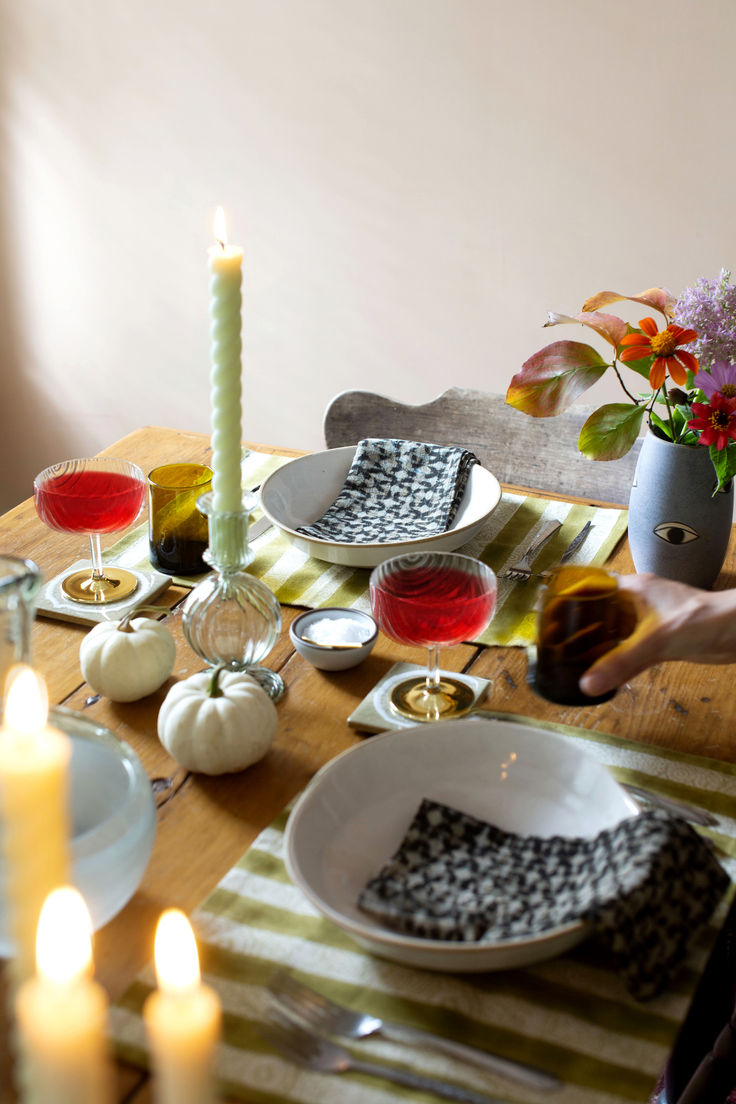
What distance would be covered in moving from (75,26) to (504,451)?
174cm

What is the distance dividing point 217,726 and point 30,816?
0.54 meters

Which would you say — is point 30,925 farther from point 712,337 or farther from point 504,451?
point 504,451

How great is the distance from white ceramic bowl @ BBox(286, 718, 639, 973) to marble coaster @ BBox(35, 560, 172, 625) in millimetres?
418

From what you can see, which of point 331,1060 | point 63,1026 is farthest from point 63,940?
point 331,1060

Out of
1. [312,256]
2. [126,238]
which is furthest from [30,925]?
[126,238]

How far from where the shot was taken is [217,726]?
866 millimetres

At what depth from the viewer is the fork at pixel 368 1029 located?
23.6 inches

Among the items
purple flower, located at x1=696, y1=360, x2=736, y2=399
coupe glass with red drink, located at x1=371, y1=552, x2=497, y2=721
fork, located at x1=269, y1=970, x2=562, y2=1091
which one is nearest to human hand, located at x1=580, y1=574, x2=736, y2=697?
coupe glass with red drink, located at x1=371, y1=552, x2=497, y2=721

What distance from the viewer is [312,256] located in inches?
103

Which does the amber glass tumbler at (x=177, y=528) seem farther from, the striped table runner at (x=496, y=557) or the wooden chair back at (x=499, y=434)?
the wooden chair back at (x=499, y=434)

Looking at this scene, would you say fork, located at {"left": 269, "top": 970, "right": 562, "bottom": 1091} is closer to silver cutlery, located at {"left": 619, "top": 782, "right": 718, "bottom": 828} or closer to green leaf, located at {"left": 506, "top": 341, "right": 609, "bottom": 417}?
silver cutlery, located at {"left": 619, "top": 782, "right": 718, "bottom": 828}

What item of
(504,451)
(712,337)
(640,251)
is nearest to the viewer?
(712,337)

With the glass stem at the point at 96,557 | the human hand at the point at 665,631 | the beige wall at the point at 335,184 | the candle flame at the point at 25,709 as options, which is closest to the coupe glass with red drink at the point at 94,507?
the glass stem at the point at 96,557

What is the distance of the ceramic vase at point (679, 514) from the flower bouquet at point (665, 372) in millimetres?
22
